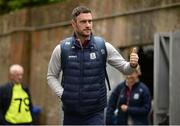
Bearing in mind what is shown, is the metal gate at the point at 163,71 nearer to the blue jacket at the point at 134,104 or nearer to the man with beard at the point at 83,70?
the blue jacket at the point at 134,104

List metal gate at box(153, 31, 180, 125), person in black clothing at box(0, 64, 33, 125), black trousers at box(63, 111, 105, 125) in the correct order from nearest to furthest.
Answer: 1. black trousers at box(63, 111, 105, 125)
2. person in black clothing at box(0, 64, 33, 125)
3. metal gate at box(153, 31, 180, 125)

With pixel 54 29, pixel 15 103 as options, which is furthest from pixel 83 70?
pixel 54 29

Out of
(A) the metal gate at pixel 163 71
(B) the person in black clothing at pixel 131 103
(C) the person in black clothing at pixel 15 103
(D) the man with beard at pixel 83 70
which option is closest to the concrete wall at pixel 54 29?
(A) the metal gate at pixel 163 71

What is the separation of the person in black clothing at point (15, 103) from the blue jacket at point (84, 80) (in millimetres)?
4651

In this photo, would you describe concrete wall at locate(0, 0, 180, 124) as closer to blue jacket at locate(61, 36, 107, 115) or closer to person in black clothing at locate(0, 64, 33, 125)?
person in black clothing at locate(0, 64, 33, 125)

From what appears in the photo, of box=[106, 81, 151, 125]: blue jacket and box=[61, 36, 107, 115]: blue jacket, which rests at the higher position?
box=[61, 36, 107, 115]: blue jacket

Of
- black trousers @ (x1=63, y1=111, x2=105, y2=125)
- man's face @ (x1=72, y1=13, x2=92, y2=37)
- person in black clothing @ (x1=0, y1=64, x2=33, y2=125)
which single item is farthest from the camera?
person in black clothing @ (x1=0, y1=64, x2=33, y2=125)

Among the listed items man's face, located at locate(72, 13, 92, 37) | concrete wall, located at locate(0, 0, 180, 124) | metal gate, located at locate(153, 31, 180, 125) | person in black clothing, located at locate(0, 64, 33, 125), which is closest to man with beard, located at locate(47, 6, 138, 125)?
man's face, located at locate(72, 13, 92, 37)

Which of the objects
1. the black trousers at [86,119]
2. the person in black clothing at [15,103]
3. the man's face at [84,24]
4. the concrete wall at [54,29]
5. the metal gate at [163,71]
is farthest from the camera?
the concrete wall at [54,29]

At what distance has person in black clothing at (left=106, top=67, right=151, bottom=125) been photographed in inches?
522

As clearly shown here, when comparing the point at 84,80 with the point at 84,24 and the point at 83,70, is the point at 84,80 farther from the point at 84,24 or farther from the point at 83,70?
the point at 84,24

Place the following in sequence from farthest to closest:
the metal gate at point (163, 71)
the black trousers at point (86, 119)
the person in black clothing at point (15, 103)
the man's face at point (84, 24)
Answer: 1. the metal gate at point (163, 71)
2. the person in black clothing at point (15, 103)
3. the black trousers at point (86, 119)
4. the man's face at point (84, 24)

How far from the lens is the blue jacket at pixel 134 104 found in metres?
13.2

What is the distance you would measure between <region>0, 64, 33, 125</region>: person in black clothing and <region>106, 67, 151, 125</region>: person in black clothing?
1.43 m
